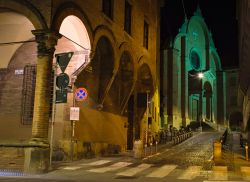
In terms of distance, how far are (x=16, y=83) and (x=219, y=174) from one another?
37.1ft

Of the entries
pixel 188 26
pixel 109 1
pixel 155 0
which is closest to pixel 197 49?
pixel 188 26

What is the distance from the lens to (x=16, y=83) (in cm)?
1980

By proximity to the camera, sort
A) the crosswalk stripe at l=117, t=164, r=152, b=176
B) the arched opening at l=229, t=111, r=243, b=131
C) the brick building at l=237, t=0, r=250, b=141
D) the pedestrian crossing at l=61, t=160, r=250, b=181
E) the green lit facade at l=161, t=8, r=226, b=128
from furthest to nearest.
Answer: the arched opening at l=229, t=111, r=243, b=131, the green lit facade at l=161, t=8, r=226, b=128, the brick building at l=237, t=0, r=250, b=141, the crosswalk stripe at l=117, t=164, r=152, b=176, the pedestrian crossing at l=61, t=160, r=250, b=181

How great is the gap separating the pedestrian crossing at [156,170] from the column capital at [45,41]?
4936 mm

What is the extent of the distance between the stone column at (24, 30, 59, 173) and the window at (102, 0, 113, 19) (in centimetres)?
735

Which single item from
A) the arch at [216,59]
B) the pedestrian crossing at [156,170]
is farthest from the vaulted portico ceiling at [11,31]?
the arch at [216,59]

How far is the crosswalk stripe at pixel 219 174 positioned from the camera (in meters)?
13.6

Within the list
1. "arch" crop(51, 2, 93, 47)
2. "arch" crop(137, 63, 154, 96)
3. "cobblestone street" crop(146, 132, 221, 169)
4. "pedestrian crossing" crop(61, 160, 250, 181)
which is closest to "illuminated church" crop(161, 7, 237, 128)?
"arch" crop(137, 63, 154, 96)

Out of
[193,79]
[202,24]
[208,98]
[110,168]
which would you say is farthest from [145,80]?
[202,24]

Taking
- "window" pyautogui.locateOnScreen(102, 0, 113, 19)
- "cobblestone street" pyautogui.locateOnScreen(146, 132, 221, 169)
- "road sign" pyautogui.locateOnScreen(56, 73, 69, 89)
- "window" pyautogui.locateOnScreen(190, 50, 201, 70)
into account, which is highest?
"window" pyautogui.locateOnScreen(190, 50, 201, 70)

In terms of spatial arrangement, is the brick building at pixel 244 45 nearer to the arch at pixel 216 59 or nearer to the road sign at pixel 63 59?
the road sign at pixel 63 59

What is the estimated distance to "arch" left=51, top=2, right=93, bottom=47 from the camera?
16297 mm

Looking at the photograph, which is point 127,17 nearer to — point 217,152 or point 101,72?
point 101,72

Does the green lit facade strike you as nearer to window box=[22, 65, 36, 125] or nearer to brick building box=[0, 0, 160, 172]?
brick building box=[0, 0, 160, 172]
